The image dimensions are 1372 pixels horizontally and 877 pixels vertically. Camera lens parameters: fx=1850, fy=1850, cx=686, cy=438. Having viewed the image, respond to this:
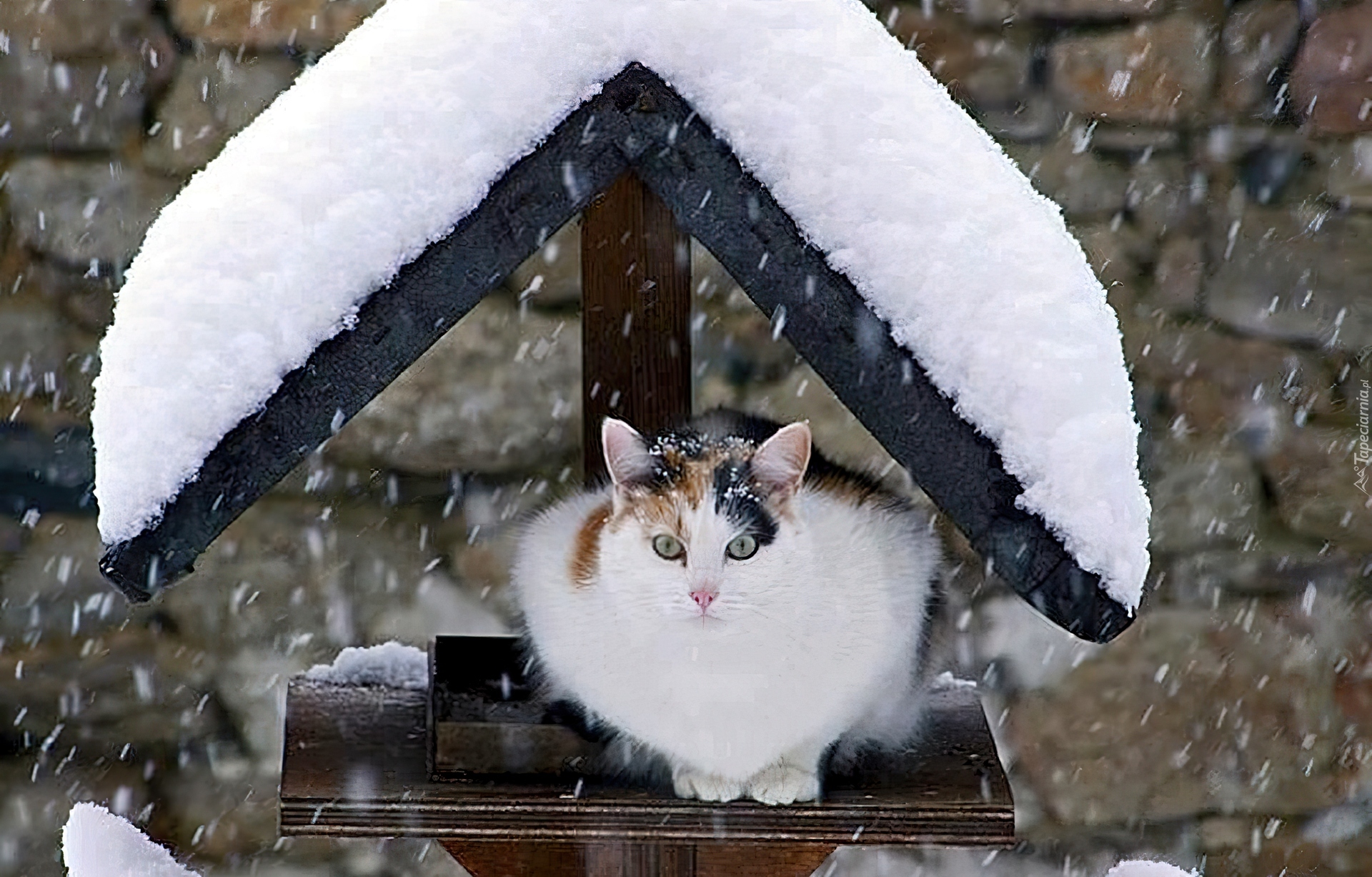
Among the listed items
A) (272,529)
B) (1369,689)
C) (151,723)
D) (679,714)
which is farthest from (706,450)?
(1369,689)

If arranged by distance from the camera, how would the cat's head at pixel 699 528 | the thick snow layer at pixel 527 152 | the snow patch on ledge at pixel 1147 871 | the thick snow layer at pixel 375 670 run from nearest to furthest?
the thick snow layer at pixel 527 152, the cat's head at pixel 699 528, the thick snow layer at pixel 375 670, the snow patch on ledge at pixel 1147 871

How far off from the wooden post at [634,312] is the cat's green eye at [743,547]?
0.21 meters

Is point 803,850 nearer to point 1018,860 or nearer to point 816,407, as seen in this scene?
point 816,407

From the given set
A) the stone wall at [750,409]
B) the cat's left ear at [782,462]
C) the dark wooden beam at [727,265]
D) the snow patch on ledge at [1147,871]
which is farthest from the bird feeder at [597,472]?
the stone wall at [750,409]

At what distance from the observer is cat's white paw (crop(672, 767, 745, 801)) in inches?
50.7

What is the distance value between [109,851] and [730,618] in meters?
0.65

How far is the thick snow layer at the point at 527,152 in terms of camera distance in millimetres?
1082

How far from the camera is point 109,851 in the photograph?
1.56 meters

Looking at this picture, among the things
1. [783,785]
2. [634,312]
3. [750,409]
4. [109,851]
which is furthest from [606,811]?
[750,409]

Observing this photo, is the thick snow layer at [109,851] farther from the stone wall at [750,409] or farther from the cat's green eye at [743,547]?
the stone wall at [750,409]

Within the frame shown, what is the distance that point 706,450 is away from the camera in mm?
1308

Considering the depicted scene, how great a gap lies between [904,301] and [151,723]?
5.37 feet

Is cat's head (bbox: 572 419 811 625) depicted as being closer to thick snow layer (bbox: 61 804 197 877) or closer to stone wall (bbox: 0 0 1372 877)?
thick snow layer (bbox: 61 804 197 877)

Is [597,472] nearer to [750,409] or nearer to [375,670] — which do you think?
[375,670]
